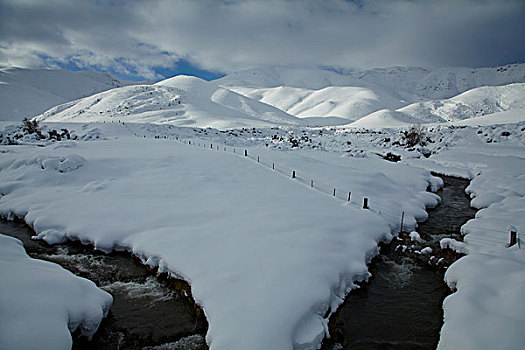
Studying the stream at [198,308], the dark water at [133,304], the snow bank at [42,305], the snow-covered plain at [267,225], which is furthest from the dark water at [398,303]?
the snow bank at [42,305]

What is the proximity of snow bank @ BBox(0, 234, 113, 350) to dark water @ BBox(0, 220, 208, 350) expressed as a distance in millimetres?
480

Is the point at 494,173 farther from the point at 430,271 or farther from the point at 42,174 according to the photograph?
the point at 42,174

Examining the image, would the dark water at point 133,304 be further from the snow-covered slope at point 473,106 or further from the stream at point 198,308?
the snow-covered slope at point 473,106

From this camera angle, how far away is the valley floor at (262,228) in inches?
227

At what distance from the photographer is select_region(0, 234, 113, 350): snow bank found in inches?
175

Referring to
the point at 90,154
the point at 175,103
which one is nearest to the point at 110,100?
the point at 175,103

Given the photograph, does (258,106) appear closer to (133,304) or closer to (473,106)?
(133,304)

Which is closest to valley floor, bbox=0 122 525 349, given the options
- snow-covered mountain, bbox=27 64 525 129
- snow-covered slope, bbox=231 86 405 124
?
snow-covered mountain, bbox=27 64 525 129

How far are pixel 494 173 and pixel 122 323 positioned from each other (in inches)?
962

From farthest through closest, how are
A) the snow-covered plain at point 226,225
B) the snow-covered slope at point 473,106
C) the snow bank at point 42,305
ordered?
the snow-covered slope at point 473,106 < the snow-covered plain at point 226,225 < the snow bank at point 42,305

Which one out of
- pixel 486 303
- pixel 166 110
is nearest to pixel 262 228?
pixel 486 303

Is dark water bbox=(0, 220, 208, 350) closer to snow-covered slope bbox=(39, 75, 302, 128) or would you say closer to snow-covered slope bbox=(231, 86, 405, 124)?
snow-covered slope bbox=(39, 75, 302, 128)

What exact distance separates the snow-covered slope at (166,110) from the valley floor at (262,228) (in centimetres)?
4318

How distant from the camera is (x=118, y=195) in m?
12.2
